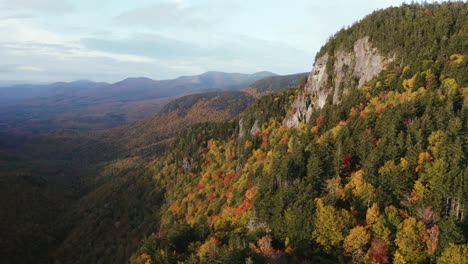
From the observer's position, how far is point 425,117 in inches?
2379

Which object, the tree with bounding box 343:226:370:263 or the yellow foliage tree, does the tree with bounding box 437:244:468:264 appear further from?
the yellow foliage tree

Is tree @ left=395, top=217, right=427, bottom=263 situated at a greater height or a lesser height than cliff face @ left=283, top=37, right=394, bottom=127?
lesser

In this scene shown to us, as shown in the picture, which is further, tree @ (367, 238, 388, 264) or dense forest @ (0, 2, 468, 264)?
dense forest @ (0, 2, 468, 264)

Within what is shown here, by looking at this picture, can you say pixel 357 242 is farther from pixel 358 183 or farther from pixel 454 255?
pixel 358 183

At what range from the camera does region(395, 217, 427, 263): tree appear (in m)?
38.2

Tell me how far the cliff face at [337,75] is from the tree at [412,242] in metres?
74.8

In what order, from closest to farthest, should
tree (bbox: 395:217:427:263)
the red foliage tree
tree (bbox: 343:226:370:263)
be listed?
1. tree (bbox: 395:217:427:263)
2. tree (bbox: 343:226:370:263)
3. the red foliage tree

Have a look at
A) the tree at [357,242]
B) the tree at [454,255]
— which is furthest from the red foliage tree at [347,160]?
the tree at [454,255]

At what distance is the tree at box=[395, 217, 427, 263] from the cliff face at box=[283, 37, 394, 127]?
74.8 metres

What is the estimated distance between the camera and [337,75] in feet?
381

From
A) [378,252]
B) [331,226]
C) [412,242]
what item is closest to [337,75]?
[331,226]

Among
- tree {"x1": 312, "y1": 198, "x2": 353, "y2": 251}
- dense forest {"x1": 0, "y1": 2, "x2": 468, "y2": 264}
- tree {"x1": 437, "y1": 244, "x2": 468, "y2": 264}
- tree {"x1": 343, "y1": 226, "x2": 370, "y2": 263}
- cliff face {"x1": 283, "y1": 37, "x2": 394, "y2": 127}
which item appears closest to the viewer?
tree {"x1": 437, "y1": 244, "x2": 468, "y2": 264}

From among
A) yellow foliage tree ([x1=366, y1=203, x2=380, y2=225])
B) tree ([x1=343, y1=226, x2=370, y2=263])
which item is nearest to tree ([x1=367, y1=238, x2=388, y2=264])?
tree ([x1=343, y1=226, x2=370, y2=263])

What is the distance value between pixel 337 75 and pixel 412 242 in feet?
299
